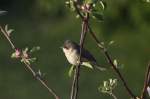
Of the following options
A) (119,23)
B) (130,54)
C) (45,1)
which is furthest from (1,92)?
(45,1)

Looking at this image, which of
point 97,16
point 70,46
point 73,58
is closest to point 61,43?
point 70,46

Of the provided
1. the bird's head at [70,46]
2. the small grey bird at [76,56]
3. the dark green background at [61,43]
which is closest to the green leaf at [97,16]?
the small grey bird at [76,56]

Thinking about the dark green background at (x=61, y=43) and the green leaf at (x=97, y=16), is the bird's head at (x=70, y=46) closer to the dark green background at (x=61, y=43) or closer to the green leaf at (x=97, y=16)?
the green leaf at (x=97, y=16)

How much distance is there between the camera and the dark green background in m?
10.4

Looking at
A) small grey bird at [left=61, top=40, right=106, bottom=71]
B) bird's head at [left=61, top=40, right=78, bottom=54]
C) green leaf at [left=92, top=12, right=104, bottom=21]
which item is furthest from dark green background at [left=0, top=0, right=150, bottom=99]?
green leaf at [left=92, top=12, right=104, bottom=21]

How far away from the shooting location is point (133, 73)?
10961 millimetres

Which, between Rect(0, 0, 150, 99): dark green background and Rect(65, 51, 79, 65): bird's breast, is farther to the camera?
Rect(0, 0, 150, 99): dark green background

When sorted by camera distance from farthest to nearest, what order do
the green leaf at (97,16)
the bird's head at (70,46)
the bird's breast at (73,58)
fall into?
1. the bird's head at (70,46)
2. the bird's breast at (73,58)
3. the green leaf at (97,16)

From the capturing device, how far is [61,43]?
1223 cm

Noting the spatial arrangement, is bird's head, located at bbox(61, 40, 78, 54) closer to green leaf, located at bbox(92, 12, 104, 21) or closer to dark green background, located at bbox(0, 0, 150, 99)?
green leaf, located at bbox(92, 12, 104, 21)

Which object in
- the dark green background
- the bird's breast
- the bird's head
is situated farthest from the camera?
the dark green background

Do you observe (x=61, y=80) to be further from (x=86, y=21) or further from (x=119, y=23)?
(x=86, y=21)

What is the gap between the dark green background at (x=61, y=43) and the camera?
10.4m

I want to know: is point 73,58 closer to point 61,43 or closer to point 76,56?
point 76,56
